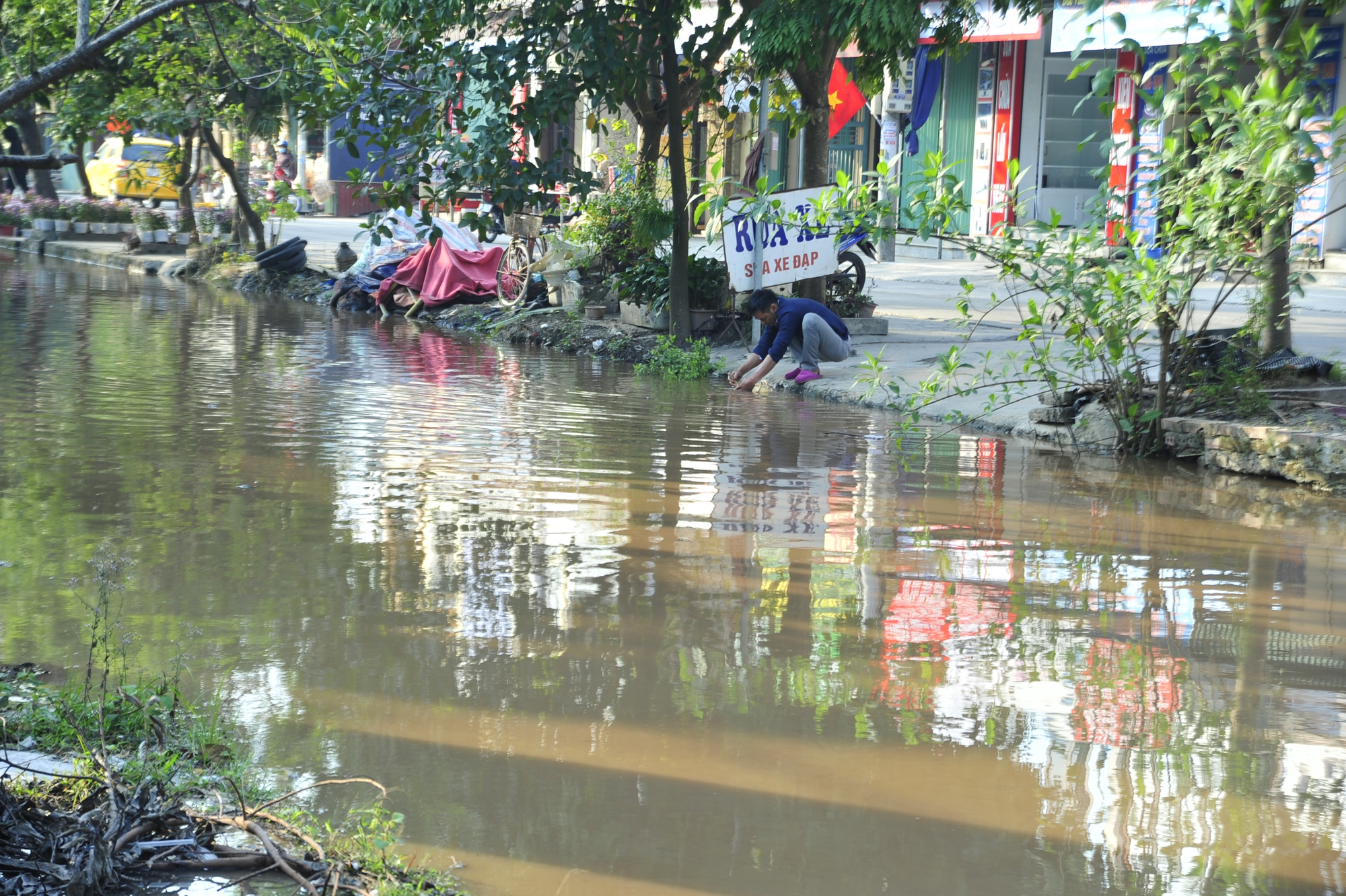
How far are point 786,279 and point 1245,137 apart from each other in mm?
6335

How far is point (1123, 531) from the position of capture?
7090 millimetres

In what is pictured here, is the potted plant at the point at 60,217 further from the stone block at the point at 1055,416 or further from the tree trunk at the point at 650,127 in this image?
the stone block at the point at 1055,416

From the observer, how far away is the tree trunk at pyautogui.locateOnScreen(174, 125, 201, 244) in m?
21.9

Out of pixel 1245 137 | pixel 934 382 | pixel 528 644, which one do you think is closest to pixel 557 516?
pixel 528 644

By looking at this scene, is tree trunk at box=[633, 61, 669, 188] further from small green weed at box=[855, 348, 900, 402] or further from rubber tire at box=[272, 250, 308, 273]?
rubber tire at box=[272, 250, 308, 273]

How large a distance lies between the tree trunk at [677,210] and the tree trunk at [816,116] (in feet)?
4.12

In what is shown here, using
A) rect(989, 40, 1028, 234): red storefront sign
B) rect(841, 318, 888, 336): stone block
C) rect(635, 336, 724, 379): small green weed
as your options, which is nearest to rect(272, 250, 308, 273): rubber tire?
rect(635, 336, 724, 379): small green weed

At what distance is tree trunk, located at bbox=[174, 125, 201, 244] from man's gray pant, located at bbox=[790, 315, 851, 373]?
1325 cm

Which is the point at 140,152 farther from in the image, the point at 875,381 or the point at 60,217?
the point at 875,381

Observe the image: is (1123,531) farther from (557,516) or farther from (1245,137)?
(557,516)

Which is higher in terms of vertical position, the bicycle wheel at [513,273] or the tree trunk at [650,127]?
the tree trunk at [650,127]

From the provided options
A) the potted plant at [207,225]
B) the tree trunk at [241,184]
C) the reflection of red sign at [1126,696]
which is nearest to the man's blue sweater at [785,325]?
the reflection of red sign at [1126,696]

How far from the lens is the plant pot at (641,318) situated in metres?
14.3

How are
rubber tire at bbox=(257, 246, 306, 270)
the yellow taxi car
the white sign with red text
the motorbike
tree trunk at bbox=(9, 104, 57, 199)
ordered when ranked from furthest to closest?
the yellow taxi car, tree trunk at bbox=(9, 104, 57, 199), rubber tire at bbox=(257, 246, 306, 270), the motorbike, the white sign with red text
